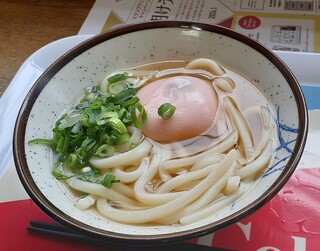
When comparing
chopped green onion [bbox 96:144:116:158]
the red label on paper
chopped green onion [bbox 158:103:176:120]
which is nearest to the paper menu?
the red label on paper

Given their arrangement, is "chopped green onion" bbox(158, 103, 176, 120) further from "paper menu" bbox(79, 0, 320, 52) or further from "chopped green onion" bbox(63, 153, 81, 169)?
"paper menu" bbox(79, 0, 320, 52)

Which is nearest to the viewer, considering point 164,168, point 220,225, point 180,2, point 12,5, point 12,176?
point 220,225

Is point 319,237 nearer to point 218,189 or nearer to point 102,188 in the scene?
point 218,189

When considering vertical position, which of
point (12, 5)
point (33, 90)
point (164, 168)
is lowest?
point (164, 168)

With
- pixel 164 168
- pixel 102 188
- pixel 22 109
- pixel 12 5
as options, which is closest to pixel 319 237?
pixel 164 168

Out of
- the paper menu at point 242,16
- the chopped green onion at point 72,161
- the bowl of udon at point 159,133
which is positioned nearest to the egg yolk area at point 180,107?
the bowl of udon at point 159,133
